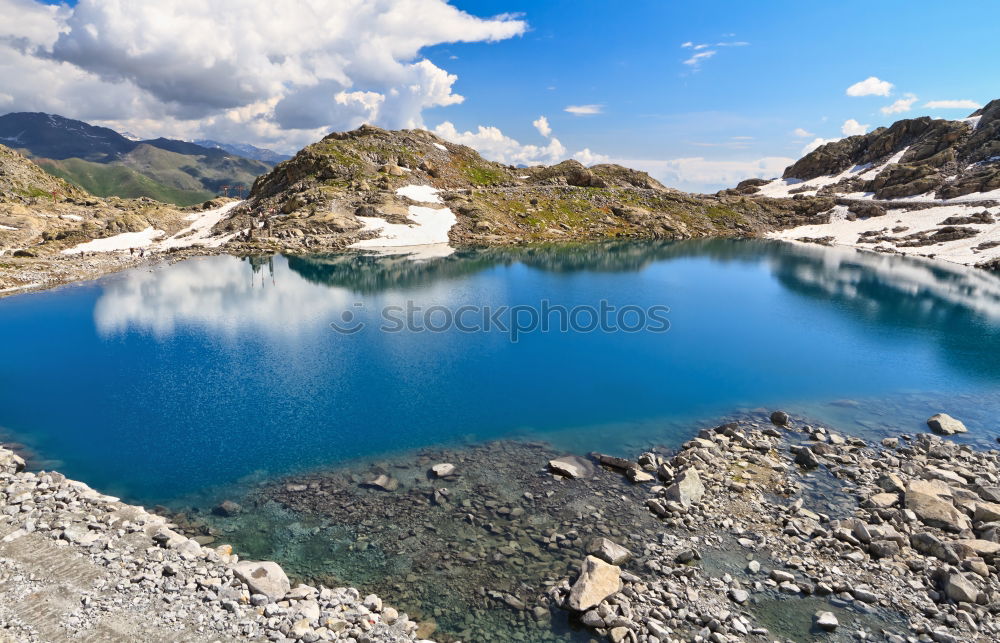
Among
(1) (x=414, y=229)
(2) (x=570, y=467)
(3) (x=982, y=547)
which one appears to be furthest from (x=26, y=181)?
(3) (x=982, y=547)

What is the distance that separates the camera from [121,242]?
9750 centimetres

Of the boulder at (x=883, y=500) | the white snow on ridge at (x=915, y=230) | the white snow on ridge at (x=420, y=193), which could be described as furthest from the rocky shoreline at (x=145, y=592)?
the white snow on ridge at (x=915, y=230)

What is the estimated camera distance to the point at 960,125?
6511 inches

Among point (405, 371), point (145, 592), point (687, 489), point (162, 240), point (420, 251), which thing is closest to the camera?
point (145, 592)

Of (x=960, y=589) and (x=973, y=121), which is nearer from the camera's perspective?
(x=960, y=589)

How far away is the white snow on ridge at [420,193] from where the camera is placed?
437 ft

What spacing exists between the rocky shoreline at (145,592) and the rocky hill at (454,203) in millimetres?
91924

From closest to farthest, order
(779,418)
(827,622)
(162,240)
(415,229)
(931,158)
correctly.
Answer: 1. (827,622)
2. (779,418)
3. (162,240)
4. (415,229)
5. (931,158)

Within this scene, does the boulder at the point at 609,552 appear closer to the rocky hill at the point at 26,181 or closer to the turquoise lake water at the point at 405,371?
the turquoise lake water at the point at 405,371

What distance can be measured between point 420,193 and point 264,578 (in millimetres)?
127650

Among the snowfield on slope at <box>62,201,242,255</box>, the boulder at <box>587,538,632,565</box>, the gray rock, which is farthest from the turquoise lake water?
the snowfield on slope at <box>62,201,242,255</box>

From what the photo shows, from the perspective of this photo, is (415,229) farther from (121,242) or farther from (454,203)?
→ (121,242)

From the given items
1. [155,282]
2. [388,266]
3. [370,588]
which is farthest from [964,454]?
[155,282]

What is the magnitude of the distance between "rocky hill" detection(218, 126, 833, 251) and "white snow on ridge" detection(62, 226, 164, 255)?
13037 mm
